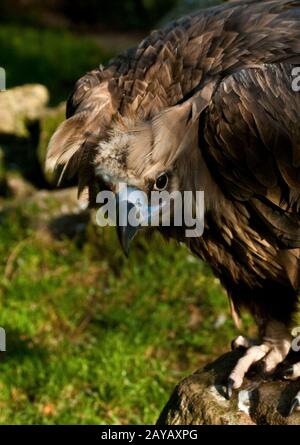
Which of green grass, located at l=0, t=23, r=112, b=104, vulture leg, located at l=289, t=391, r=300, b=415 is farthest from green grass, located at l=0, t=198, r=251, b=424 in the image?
green grass, located at l=0, t=23, r=112, b=104

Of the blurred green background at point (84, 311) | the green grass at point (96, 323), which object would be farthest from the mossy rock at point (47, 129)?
the green grass at point (96, 323)

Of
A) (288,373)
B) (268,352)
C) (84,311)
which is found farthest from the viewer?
(84,311)

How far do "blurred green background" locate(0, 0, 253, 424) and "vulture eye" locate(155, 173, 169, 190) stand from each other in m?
1.66

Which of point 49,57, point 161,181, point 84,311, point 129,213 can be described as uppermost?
point 49,57

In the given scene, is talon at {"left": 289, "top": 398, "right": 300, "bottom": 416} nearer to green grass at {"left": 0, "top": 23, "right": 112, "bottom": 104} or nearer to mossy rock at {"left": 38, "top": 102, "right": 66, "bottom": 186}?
mossy rock at {"left": 38, "top": 102, "right": 66, "bottom": 186}

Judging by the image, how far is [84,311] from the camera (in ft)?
18.6

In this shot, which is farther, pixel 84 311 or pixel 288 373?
pixel 84 311

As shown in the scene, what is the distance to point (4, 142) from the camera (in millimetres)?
7844

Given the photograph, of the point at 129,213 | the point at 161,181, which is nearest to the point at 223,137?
the point at 161,181

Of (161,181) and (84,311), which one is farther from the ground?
(161,181)

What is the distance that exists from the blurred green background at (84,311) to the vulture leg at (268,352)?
105cm

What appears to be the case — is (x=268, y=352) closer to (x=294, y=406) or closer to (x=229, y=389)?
(x=229, y=389)

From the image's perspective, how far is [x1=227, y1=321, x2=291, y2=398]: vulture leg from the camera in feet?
12.2

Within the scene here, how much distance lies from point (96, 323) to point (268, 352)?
1.87m
